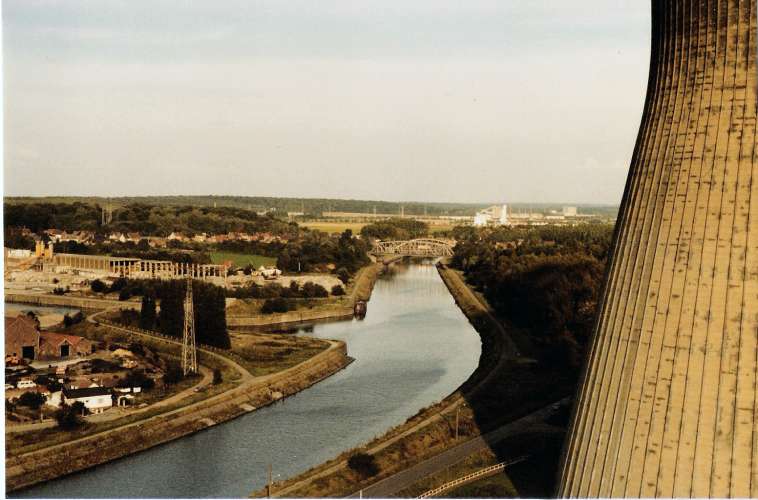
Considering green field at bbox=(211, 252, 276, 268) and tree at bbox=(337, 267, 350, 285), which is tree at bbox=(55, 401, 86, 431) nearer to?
tree at bbox=(337, 267, 350, 285)

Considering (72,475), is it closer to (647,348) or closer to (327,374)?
(327,374)

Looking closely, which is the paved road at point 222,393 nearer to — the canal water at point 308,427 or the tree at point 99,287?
the canal water at point 308,427

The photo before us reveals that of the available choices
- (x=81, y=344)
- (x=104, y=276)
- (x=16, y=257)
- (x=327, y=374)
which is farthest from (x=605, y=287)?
(x=16, y=257)

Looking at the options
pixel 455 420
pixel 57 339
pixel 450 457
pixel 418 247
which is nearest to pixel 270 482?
pixel 450 457

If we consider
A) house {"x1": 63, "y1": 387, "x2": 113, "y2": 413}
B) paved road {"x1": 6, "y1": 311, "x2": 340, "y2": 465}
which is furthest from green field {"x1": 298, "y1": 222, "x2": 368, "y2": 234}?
house {"x1": 63, "y1": 387, "x2": 113, "y2": 413}

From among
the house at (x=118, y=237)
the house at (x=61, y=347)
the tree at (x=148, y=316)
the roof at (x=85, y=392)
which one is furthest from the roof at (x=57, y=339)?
the house at (x=118, y=237)
